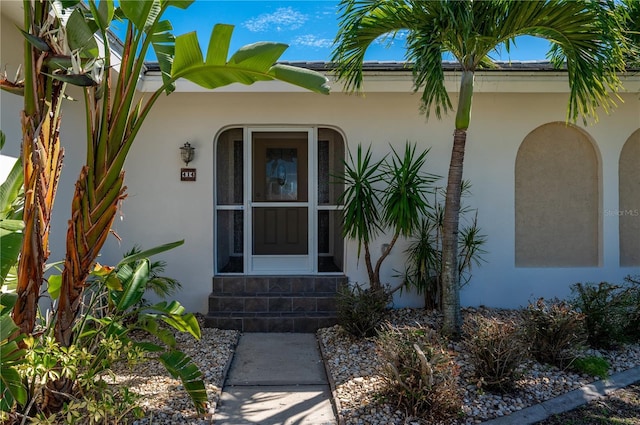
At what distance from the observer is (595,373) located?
5016mm

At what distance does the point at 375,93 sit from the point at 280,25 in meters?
2.74

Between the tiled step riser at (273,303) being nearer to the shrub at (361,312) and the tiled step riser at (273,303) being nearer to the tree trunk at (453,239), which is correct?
the shrub at (361,312)

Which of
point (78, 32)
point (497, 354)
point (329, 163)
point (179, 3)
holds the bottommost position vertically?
point (497, 354)

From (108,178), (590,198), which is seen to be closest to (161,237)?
(108,178)

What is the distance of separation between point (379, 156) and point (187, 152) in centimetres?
352

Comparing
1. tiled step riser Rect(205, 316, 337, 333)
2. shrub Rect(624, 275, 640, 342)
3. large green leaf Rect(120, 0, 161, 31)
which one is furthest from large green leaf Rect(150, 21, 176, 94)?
shrub Rect(624, 275, 640, 342)

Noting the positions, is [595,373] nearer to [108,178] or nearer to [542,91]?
[542,91]

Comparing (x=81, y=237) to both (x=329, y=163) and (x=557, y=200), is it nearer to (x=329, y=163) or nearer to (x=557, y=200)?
(x=329, y=163)

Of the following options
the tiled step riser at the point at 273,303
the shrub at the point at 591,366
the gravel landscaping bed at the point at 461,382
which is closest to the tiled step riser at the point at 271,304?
the tiled step riser at the point at 273,303

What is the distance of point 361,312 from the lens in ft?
20.1

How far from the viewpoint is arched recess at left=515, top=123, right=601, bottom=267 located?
26.6 ft

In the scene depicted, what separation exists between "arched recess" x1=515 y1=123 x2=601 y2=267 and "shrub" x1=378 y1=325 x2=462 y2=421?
16.1 feet

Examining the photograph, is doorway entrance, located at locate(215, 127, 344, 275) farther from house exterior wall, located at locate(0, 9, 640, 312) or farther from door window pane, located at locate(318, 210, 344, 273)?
house exterior wall, located at locate(0, 9, 640, 312)

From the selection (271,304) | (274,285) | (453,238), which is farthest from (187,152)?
(453,238)
